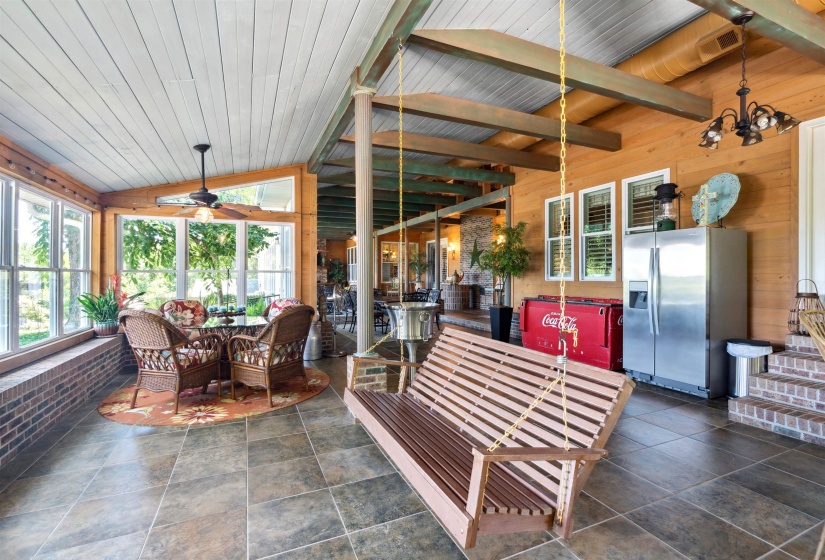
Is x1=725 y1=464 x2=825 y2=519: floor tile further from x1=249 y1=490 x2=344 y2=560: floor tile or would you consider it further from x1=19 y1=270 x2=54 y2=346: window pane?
x1=19 y1=270 x2=54 y2=346: window pane

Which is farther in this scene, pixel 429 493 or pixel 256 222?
pixel 256 222

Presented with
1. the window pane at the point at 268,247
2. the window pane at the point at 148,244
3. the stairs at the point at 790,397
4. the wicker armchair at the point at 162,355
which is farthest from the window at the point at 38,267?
the stairs at the point at 790,397

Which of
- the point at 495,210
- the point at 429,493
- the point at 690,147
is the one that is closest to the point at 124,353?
the point at 429,493

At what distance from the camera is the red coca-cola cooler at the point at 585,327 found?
4.96 metres

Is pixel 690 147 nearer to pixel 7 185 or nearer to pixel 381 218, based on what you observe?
pixel 7 185

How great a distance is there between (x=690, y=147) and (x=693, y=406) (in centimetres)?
302

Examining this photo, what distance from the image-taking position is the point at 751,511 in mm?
2043

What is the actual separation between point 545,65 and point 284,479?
3805mm

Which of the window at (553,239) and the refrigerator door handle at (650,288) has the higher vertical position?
the window at (553,239)

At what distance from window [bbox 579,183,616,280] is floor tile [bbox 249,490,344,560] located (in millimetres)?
5037

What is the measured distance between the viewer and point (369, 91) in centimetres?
356

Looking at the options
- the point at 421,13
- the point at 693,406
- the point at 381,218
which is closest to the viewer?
the point at 421,13

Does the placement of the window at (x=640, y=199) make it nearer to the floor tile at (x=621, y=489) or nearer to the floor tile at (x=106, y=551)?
the floor tile at (x=621, y=489)

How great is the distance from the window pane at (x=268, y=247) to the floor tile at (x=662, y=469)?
541cm
